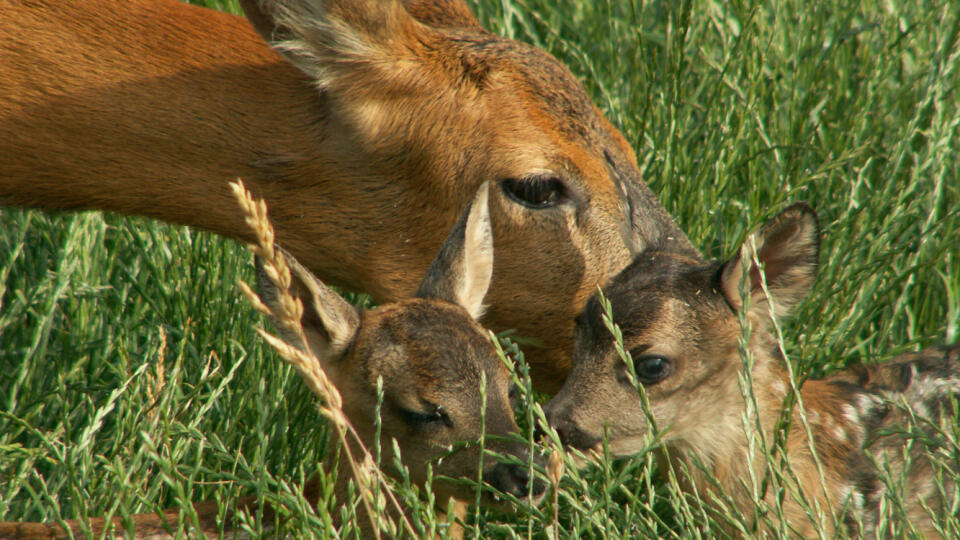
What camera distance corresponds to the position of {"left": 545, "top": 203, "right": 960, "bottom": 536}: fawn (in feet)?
13.3

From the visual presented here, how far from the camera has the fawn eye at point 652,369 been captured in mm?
4078

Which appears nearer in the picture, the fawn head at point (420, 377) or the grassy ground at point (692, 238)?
the fawn head at point (420, 377)

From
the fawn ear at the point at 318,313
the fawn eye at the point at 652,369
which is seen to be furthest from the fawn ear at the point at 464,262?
the fawn eye at the point at 652,369

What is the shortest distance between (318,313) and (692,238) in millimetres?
2164

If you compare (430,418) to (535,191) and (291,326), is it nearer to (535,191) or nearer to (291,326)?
(291,326)

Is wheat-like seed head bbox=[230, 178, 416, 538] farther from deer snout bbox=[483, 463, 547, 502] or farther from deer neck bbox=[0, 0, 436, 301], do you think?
deer neck bbox=[0, 0, 436, 301]

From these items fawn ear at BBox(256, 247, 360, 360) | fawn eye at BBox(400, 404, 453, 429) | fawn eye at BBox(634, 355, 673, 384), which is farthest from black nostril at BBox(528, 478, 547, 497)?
fawn ear at BBox(256, 247, 360, 360)

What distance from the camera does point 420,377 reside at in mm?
3643

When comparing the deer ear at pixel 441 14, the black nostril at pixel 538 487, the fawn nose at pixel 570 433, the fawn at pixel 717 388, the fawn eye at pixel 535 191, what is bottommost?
the black nostril at pixel 538 487

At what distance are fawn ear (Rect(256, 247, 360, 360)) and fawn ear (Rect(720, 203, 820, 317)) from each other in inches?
45.7

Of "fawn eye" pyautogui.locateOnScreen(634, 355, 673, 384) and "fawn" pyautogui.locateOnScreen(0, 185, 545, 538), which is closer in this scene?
"fawn" pyautogui.locateOnScreen(0, 185, 545, 538)

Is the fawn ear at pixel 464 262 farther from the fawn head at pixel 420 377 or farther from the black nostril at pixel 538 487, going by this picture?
the black nostril at pixel 538 487

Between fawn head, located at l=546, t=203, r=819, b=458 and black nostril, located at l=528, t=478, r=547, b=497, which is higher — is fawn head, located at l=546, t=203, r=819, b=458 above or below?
above

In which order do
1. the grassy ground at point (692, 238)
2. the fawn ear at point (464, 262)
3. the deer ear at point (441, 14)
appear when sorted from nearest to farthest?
1. the fawn ear at point (464, 262)
2. the grassy ground at point (692, 238)
3. the deer ear at point (441, 14)
